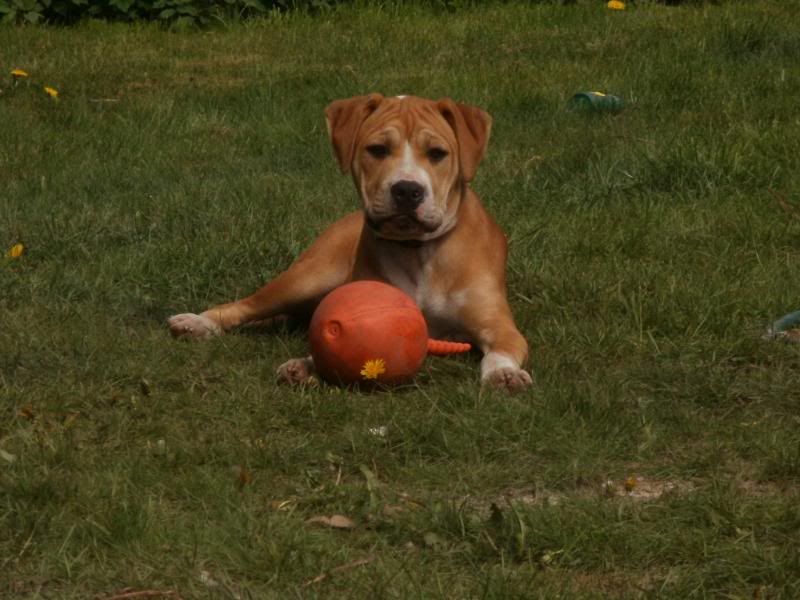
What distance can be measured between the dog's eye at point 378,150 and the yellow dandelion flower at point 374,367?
1020 mm

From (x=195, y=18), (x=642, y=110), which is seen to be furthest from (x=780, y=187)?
(x=195, y=18)

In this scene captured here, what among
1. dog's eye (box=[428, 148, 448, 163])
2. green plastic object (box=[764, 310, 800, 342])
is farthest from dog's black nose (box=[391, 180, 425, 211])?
green plastic object (box=[764, 310, 800, 342])

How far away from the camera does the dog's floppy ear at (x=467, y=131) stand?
6.59 metres

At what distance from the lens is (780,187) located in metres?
8.47

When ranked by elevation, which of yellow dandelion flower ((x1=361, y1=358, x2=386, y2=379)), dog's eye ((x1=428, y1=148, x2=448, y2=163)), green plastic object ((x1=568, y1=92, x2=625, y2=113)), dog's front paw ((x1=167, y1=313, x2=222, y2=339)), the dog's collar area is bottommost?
green plastic object ((x1=568, y1=92, x2=625, y2=113))

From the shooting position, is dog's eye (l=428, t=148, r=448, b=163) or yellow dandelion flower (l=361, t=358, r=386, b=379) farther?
dog's eye (l=428, t=148, r=448, b=163)

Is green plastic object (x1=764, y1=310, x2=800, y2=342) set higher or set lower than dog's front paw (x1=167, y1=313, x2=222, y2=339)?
higher

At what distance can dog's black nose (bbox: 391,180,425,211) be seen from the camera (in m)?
6.22

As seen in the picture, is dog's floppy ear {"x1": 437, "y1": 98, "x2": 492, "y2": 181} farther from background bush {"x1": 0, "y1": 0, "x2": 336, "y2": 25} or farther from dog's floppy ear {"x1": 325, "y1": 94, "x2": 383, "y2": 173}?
background bush {"x1": 0, "y1": 0, "x2": 336, "y2": 25}

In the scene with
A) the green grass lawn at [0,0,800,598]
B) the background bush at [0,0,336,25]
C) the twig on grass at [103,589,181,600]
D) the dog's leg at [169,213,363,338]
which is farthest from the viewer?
the background bush at [0,0,336,25]

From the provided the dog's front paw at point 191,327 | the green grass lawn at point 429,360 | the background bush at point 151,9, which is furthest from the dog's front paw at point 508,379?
the background bush at point 151,9

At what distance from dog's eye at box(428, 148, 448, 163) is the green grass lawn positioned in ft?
2.65

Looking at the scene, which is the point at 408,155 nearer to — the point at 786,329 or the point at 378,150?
the point at 378,150

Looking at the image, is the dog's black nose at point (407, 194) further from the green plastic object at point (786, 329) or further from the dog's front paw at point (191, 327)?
the green plastic object at point (786, 329)
